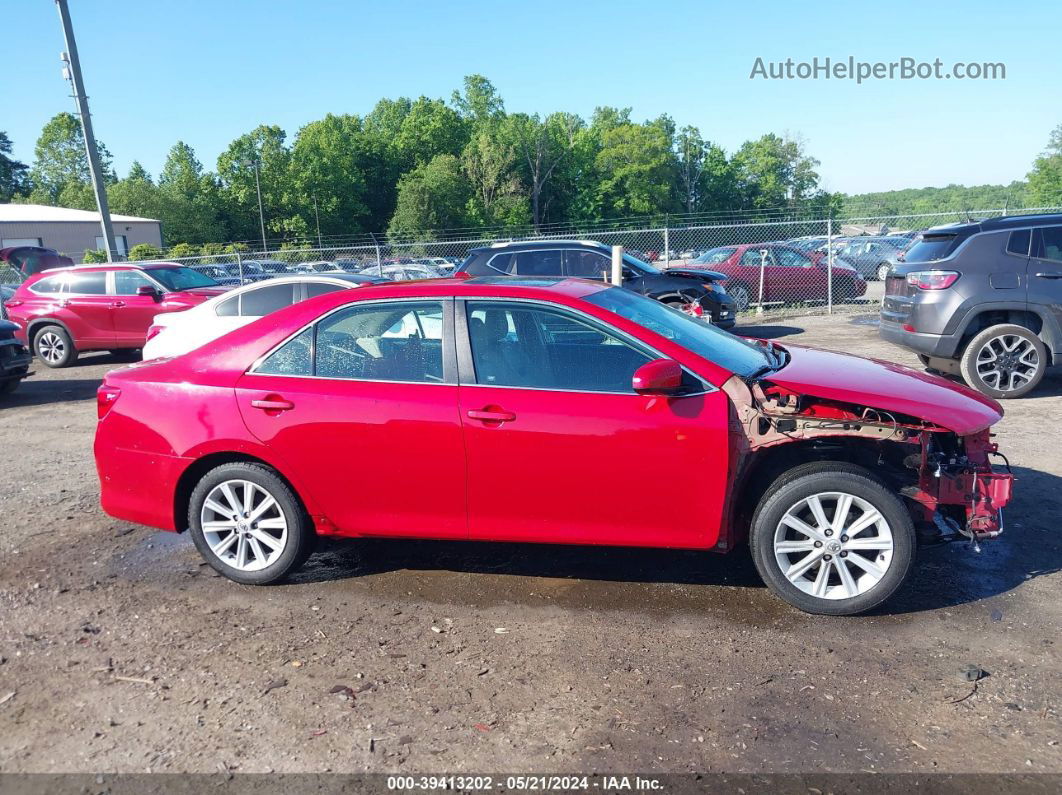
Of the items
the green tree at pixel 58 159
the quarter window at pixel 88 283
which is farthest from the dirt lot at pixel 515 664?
the green tree at pixel 58 159

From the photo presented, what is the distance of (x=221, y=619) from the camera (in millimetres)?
4215

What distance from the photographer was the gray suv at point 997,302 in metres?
8.41

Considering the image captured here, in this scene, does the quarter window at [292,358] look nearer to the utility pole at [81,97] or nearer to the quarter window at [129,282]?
the quarter window at [129,282]

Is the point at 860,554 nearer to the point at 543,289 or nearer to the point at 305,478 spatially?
the point at 543,289

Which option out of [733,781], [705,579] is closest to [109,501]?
[705,579]

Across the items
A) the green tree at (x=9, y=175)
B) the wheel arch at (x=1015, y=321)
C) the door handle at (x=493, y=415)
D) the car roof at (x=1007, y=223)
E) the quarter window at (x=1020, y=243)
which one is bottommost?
the wheel arch at (x=1015, y=321)

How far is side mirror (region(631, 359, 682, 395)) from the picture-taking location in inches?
152

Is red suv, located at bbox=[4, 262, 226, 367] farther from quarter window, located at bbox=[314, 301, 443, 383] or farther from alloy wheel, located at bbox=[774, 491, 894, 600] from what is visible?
alloy wheel, located at bbox=[774, 491, 894, 600]

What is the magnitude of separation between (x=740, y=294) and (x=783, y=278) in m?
1.01

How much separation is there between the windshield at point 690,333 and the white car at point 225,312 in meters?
5.13

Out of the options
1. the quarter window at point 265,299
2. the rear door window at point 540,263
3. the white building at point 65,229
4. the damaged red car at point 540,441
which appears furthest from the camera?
the white building at point 65,229

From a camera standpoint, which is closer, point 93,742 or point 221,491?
point 93,742

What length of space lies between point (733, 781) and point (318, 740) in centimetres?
153

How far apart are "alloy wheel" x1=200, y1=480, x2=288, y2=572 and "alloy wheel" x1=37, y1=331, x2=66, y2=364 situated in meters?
10.9
